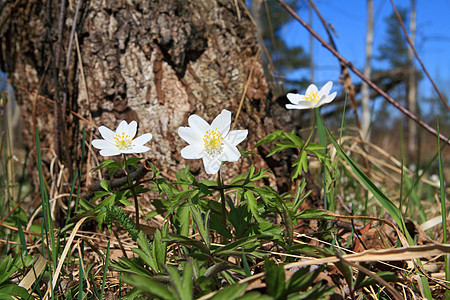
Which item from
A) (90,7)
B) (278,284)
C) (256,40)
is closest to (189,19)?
(256,40)

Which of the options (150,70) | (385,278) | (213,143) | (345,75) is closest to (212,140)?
(213,143)

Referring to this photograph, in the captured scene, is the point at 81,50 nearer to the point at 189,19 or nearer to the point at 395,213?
the point at 189,19

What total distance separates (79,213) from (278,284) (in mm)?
818

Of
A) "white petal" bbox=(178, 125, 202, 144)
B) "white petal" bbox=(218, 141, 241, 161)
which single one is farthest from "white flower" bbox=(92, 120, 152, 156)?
"white petal" bbox=(218, 141, 241, 161)

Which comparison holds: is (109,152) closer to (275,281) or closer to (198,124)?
(198,124)

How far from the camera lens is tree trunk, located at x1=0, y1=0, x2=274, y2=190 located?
1.79 metres

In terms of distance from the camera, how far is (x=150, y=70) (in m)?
1.80

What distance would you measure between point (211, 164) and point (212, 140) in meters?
0.09

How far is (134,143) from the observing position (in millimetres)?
1147

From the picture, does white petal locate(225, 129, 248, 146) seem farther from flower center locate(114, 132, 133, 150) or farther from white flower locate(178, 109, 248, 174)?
flower center locate(114, 132, 133, 150)

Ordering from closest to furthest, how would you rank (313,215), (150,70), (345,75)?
(313,215), (150,70), (345,75)

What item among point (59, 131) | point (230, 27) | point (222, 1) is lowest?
point (59, 131)

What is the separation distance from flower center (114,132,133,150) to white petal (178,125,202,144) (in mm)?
224

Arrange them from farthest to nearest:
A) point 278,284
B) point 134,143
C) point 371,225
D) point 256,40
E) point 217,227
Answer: point 256,40 < point 371,225 < point 134,143 < point 217,227 < point 278,284
